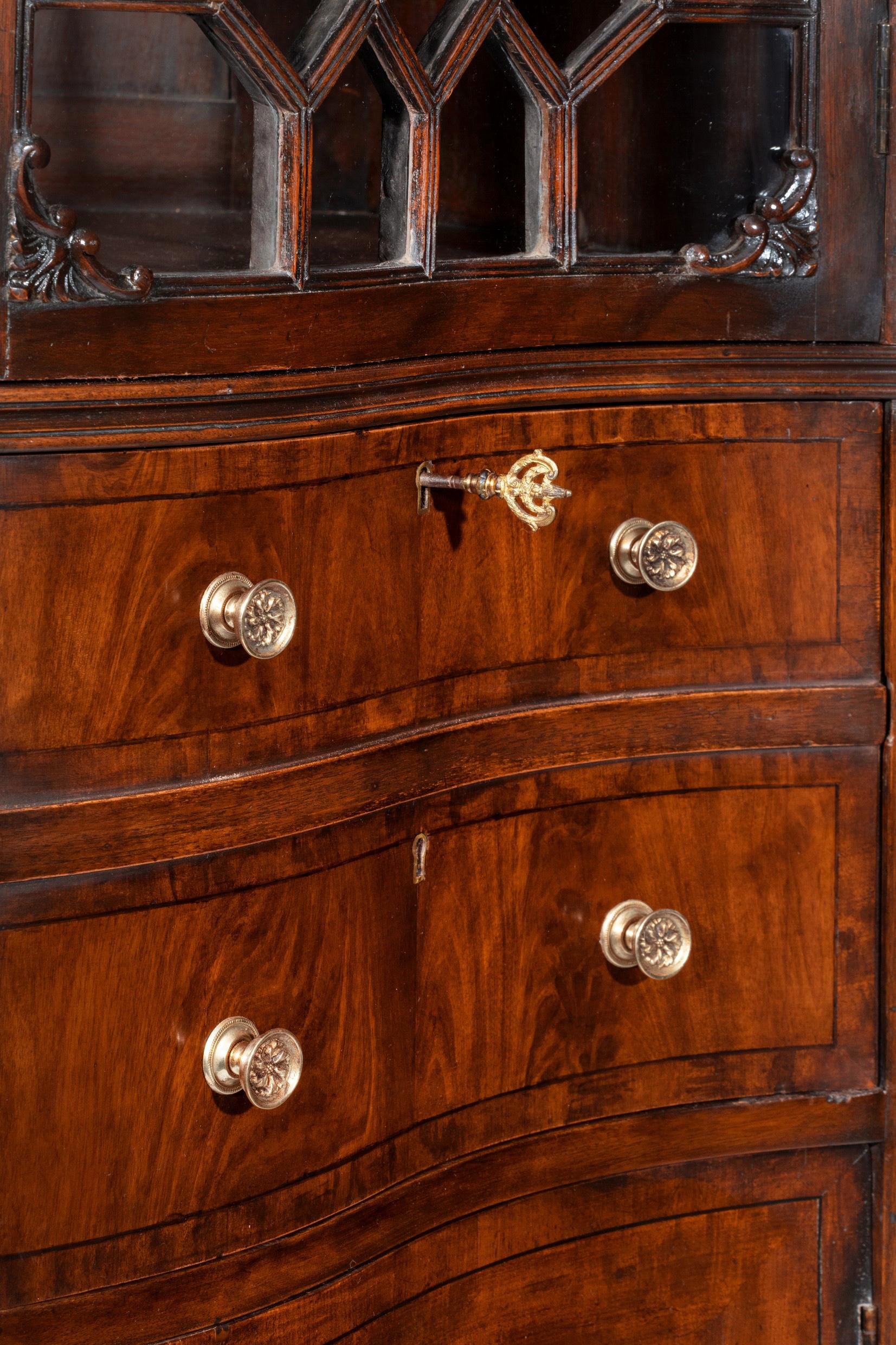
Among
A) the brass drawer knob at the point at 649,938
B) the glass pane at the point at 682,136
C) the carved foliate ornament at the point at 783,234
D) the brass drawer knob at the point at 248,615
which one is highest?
the glass pane at the point at 682,136

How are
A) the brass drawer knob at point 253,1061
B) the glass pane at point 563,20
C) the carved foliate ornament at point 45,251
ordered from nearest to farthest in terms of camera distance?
the carved foliate ornament at point 45,251
the brass drawer knob at point 253,1061
the glass pane at point 563,20

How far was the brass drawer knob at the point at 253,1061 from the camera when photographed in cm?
77

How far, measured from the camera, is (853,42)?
3.10 feet

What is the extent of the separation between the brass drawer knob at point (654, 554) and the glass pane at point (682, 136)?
178mm

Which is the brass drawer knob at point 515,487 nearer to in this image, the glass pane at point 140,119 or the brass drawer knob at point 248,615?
the brass drawer knob at point 248,615

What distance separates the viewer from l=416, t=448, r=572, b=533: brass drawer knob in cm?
82

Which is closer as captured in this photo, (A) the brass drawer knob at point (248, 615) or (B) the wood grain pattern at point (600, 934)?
(A) the brass drawer knob at point (248, 615)

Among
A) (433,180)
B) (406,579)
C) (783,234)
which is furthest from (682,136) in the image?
(406,579)

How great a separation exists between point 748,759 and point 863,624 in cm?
11

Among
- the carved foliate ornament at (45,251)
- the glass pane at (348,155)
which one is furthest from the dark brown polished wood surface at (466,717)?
the glass pane at (348,155)

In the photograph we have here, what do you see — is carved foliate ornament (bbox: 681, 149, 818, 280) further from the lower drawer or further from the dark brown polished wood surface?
the lower drawer

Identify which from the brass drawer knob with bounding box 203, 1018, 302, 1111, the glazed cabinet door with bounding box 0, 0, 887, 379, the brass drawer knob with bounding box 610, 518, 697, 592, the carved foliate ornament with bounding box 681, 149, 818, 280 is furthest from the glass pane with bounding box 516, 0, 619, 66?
the brass drawer knob with bounding box 203, 1018, 302, 1111

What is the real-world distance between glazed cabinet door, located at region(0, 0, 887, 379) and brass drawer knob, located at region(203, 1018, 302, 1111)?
309 millimetres

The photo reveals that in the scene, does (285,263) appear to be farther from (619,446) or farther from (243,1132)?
(243,1132)
